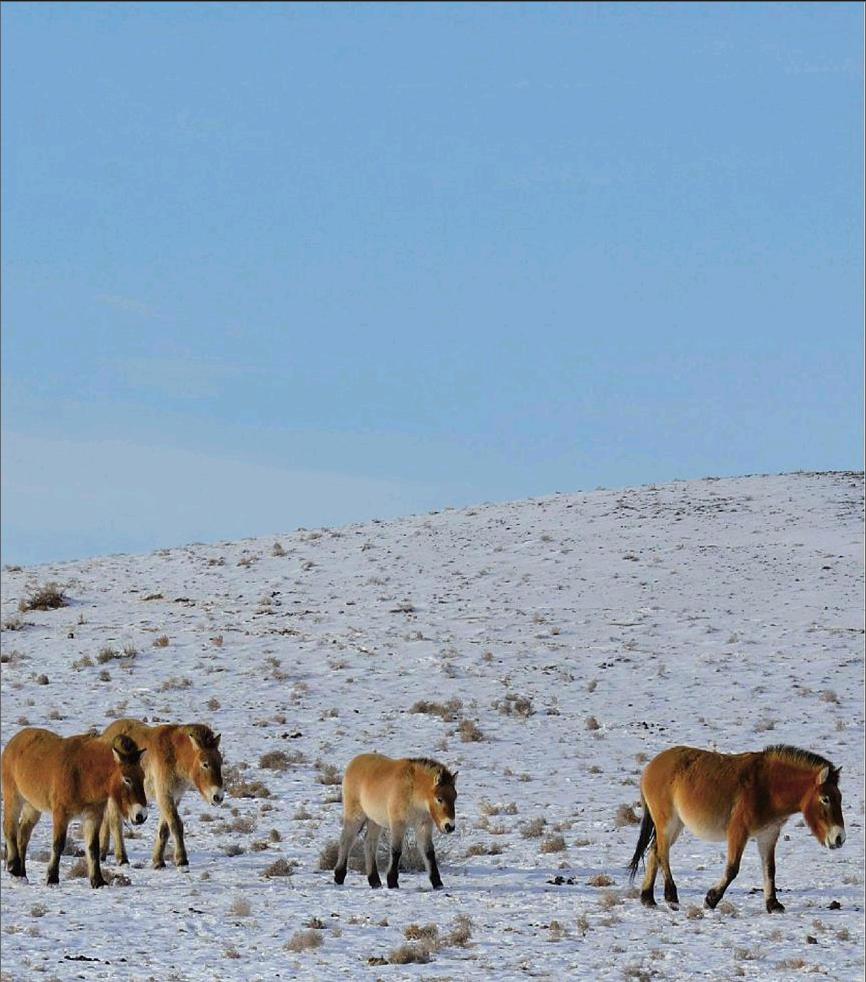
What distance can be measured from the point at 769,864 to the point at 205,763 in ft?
21.5

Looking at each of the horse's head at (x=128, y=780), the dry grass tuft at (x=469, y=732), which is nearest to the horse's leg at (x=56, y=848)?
the horse's head at (x=128, y=780)

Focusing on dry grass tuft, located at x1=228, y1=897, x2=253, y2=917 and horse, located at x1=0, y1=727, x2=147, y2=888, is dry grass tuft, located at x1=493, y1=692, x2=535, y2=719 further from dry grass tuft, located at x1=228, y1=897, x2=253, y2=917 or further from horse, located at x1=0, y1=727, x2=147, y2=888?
dry grass tuft, located at x1=228, y1=897, x2=253, y2=917

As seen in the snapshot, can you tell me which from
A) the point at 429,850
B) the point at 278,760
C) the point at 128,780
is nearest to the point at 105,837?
the point at 128,780

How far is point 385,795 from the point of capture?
16.8 m

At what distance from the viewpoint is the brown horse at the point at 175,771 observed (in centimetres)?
1717

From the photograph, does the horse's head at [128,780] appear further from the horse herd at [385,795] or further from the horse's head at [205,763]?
the horse's head at [205,763]

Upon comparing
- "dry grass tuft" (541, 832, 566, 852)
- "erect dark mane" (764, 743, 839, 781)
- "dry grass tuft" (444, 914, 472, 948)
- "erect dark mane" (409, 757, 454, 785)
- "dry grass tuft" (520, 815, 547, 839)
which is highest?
"erect dark mane" (764, 743, 839, 781)

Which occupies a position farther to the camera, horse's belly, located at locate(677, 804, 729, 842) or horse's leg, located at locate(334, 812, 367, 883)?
horse's leg, located at locate(334, 812, 367, 883)

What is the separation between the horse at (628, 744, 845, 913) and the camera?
1516 centimetres

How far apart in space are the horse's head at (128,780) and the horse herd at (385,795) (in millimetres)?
15

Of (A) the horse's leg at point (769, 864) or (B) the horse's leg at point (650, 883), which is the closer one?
(A) the horse's leg at point (769, 864)

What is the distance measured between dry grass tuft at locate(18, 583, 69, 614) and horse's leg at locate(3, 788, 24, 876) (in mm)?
23320

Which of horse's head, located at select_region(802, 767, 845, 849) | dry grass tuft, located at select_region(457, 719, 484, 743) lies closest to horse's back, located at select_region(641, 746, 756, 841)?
horse's head, located at select_region(802, 767, 845, 849)

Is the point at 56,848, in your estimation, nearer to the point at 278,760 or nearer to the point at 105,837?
the point at 105,837
